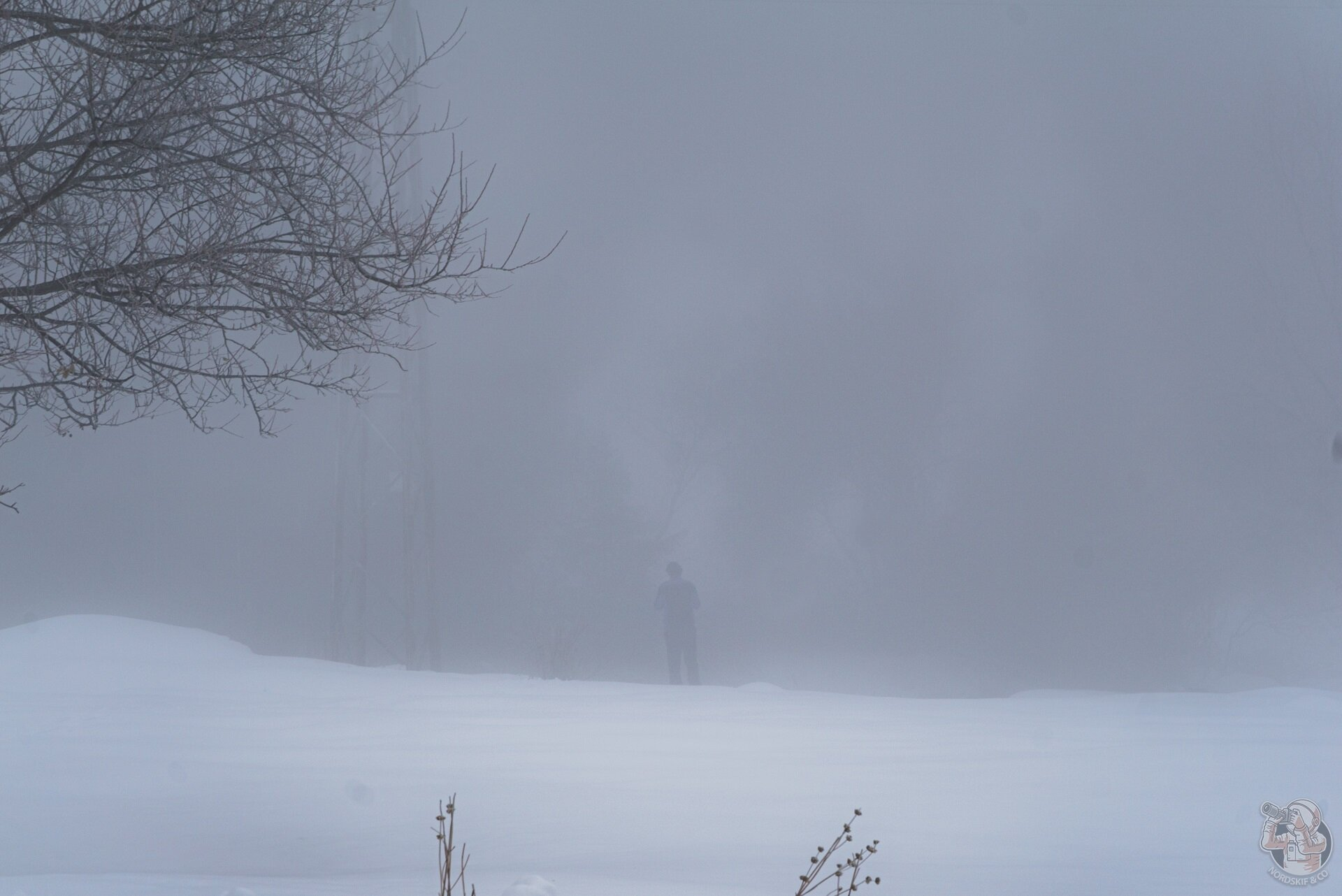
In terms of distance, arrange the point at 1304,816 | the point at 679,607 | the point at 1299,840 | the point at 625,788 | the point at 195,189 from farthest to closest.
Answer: the point at 679,607
the point at 625,788
the point at 1304,816
the point at 1299,840
the point at 195,189

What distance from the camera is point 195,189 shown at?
13.9ft

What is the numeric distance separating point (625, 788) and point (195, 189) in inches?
136

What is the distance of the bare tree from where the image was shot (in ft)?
11.9

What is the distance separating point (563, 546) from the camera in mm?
32125

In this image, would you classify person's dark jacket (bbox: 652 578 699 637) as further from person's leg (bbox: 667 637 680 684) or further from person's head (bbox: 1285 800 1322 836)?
person's head (bbox: 1285 800 1322 836)

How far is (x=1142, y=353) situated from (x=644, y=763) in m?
36.0

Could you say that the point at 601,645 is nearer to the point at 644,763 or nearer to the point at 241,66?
the point at 644,763

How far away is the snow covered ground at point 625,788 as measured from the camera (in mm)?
4016

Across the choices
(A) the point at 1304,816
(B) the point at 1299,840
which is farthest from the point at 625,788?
(A) the point at 1304,816

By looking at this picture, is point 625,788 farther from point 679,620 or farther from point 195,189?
point 679,620

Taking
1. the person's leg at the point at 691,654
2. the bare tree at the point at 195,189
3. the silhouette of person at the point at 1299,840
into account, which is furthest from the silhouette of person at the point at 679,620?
the bare tree at the point at 195,189

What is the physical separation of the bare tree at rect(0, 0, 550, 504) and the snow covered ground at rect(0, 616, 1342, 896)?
177 centimetres

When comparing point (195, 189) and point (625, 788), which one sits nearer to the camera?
point (195, 189)

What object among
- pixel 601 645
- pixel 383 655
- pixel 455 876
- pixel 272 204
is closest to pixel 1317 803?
pixel 455 876
